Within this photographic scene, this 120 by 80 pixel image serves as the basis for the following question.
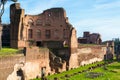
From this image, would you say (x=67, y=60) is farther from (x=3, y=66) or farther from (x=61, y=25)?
(x=3, y=66)

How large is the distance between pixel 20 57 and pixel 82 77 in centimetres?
664

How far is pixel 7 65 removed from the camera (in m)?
28.1

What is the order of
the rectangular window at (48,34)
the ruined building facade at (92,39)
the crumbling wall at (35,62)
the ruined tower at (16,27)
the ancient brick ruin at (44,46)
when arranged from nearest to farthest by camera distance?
the ancient brick ruin at (44,46) → the crumbling wall at (35,62) → the ruined tower at (16,27) → the rectangular window at (48,34) → the ruined building facade at (92,39)

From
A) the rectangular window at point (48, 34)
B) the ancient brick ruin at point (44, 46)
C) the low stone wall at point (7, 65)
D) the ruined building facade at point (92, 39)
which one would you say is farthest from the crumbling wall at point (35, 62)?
the ruined building facade at point (92, 39)

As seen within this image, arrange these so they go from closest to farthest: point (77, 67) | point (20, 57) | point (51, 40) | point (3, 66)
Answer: point (3, 66), point (20, 57), point (77, 67), point (51, 40)

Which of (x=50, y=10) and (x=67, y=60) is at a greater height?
(x=50, y=10)

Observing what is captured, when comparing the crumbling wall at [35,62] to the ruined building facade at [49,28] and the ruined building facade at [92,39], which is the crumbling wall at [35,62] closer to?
the ruined building facade at [49,28]

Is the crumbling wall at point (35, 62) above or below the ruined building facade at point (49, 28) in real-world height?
below

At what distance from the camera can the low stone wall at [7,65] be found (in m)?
27.4

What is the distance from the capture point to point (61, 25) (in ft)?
153

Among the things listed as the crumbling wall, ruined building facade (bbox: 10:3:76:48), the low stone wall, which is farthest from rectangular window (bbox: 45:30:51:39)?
the low stone wall

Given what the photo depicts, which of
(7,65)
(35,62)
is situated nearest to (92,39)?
(35,62)

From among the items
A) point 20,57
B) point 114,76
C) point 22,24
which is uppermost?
point 22,24

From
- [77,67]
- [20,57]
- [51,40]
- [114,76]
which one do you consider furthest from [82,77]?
[51,40]
